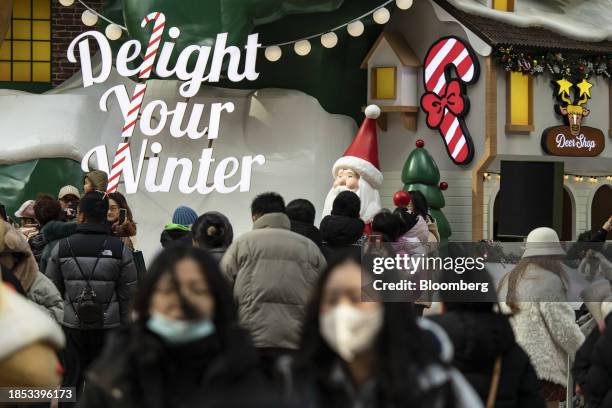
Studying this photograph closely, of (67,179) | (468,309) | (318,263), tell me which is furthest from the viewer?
(67,179)

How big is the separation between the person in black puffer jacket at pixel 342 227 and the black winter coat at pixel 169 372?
536cm

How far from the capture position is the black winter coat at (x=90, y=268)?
9.00 m

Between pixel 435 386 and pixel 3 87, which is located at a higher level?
pixel 3 87

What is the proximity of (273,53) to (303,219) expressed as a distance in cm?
691

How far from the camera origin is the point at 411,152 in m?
16.5

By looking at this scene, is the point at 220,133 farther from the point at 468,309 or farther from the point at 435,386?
the point at 435,386

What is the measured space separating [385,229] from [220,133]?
21.5 feet

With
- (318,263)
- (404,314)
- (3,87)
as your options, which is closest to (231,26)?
(3,87)

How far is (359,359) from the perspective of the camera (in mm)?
4027

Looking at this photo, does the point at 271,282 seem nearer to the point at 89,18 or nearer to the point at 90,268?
the point at 90,268

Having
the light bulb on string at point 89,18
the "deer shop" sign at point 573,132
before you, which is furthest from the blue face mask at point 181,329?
the "deer shop" sign at point 573,132

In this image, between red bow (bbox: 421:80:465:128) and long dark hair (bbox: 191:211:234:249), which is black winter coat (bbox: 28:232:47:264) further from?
red bow (bbox: 421:80:465:128)

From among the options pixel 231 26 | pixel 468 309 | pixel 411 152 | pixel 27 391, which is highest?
pixel 231 26

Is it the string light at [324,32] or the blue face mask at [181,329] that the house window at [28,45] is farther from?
the blue face mask at [181,329]
